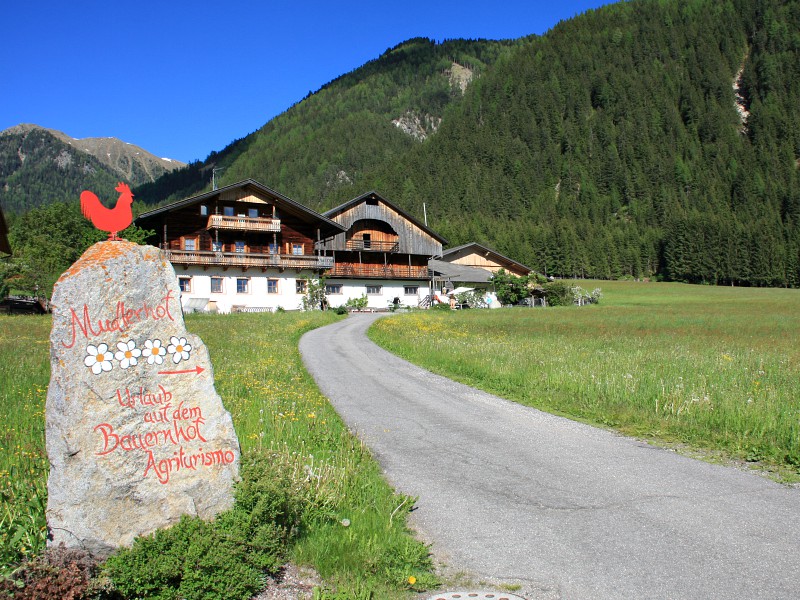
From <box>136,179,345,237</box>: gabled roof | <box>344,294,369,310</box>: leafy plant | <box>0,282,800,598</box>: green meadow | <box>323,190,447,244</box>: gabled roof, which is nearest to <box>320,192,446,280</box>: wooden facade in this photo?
<box>323,190,447,244</box>: gabled roof

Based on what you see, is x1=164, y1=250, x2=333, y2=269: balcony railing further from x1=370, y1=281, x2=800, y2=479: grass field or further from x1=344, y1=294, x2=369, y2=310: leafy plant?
x1=370, y1=281, x2=800, y2=479: grass field

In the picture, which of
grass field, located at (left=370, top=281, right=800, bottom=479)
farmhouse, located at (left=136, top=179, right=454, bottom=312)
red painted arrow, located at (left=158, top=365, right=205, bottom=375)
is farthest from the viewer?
farmhouse, located at (left=136, top=179, right=454, bottom=312)

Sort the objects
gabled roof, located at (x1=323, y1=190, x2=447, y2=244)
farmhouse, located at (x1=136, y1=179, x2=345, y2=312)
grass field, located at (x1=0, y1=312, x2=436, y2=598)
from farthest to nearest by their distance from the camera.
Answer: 1. gabled roof, located at (x1=323, y1=190, x2=447, y2=244)
2. farmhouse, located at (x1=136, y1=179, x2=345, y2=312)
3. grass field, located at (x1=0, y1=312, x2=436, y2=598)

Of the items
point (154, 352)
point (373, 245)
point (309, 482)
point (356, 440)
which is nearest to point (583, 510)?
point (309, 482)

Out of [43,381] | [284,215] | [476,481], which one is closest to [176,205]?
[284,215]

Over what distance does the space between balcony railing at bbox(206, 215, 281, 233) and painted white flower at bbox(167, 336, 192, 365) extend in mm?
45677

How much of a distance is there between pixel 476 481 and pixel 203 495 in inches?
137

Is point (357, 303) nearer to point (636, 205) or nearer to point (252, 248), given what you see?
point (252, 248)

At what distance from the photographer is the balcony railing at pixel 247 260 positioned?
46.2m

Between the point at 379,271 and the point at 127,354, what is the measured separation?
2263 inches

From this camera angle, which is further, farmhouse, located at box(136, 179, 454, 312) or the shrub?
farmhouse, located at box(136, 179, 454, 312)

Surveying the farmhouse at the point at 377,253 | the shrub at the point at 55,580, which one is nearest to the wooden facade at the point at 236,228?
the farmhouse at the point at 377,253

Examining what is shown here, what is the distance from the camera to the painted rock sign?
4402mm

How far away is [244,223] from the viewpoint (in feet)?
162
